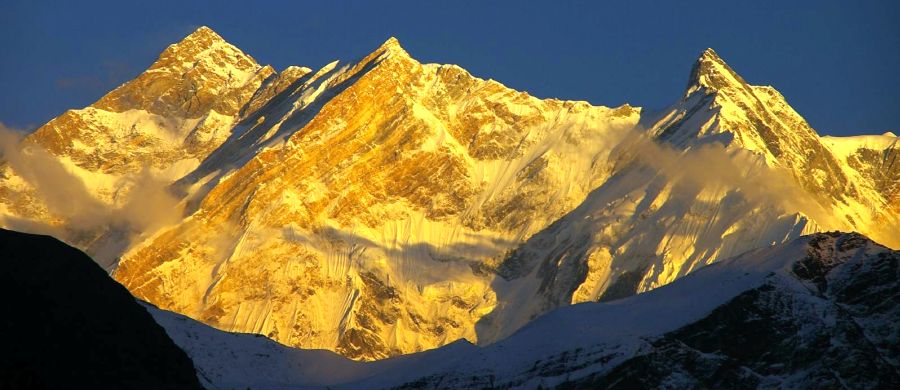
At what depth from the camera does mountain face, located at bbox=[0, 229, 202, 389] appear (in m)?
141

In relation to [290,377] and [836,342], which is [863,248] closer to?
[836,342]

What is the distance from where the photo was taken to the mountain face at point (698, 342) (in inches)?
6722

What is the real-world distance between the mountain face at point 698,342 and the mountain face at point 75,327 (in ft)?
81.2

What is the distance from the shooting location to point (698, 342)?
175250mm

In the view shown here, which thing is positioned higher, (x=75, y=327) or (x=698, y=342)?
(x=698, y=342)

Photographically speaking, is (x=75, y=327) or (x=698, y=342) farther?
(x=698, y=342)

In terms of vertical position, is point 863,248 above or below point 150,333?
above

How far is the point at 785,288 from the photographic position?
179 m

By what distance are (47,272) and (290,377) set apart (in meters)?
45.0

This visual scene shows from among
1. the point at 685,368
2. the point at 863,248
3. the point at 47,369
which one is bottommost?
the point at 47,369

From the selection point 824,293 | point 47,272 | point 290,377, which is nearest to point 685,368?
point 824,293

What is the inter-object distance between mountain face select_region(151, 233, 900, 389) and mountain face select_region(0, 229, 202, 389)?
24.7 m

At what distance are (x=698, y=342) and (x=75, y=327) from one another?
161 feet

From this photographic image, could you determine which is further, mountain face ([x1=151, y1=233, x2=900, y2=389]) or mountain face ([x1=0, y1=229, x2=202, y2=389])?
mountain face ([x1=151, y1=233, x2=900, y2=389])
